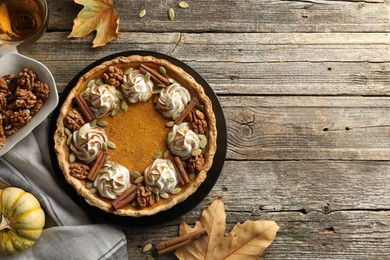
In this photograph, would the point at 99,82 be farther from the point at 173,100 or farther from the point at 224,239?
the point at 224,239

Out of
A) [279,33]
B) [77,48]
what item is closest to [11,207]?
[77,48]

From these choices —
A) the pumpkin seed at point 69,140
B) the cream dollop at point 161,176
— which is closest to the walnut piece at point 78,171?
the pumpkin seed at point 69,140

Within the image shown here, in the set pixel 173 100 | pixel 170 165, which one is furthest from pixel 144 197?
pixel 173 100

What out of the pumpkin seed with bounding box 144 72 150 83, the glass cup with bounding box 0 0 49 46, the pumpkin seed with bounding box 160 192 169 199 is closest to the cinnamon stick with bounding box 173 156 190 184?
the pumpkin seed with bounding box 160 192 169 199

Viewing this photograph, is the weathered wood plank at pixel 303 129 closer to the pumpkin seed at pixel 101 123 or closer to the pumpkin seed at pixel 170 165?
the pumpkin seed at pixel 170 165

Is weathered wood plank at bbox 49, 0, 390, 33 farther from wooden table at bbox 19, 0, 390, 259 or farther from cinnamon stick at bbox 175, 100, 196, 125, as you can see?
cinnamon stick at bbox 175, 100, 196, 125

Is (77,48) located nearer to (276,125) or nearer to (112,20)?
(112,20)
